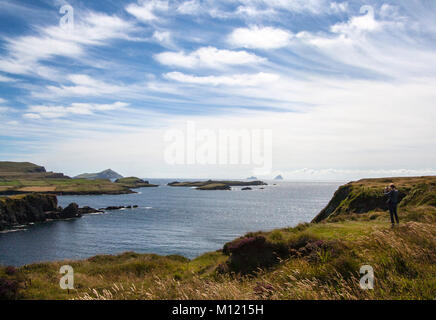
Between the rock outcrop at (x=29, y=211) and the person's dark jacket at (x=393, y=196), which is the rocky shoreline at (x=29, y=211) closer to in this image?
the rock outcrop at (x=29, y=211)

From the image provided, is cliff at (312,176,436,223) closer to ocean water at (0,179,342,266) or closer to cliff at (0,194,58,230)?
ocean water at (0,179,342,266)

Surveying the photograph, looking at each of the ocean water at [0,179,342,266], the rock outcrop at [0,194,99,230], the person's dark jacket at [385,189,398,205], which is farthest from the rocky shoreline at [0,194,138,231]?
the person's dark jacket at [385,189,398,205]

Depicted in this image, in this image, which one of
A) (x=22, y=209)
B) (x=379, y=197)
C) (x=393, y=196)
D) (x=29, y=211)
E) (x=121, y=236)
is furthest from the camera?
(x=29, y=211)

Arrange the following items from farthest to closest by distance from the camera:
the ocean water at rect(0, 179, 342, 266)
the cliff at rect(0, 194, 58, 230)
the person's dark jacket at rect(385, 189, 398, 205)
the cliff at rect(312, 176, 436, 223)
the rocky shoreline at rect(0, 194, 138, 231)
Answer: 1. the rocky shoreline at rect(0, 194, 138, 231)
2. the cliff at rect(0, 194, 58, 230)
3. the ocean water at rect(0, 179, 342, 266)
4. the cliff at rect(312, 176, 436, 223)
5. the person's dark jacket at rect(385, 189, 398, 205)

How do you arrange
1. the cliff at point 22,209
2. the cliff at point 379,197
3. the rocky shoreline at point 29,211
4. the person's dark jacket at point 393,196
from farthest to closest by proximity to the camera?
1. the rocky shoreline at point 29,211
2. the cliff at point 22,209
3. the cliff at point 379,197
4. the person's dark jacket at point 393,196

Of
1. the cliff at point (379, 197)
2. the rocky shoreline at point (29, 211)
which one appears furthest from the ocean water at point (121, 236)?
the cliff at point (379, 197)

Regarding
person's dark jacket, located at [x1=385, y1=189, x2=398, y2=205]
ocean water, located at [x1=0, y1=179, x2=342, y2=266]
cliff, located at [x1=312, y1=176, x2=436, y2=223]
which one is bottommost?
ocean water, located at [x1=0, y1=179, x2=342, y2=266]

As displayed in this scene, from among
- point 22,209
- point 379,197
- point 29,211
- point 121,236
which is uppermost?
point 379,197

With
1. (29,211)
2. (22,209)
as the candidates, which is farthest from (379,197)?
(22,209)

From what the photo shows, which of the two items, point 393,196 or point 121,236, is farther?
point 121,236

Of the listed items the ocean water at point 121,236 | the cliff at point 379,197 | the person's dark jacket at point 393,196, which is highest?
the person's dark jacket at point 393,196

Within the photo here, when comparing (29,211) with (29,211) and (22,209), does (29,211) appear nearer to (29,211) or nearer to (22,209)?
(29,211)
